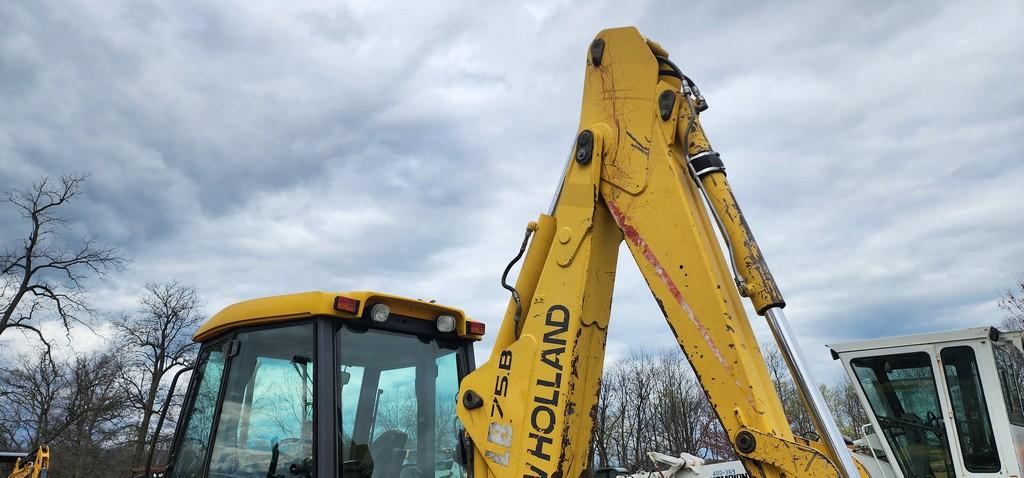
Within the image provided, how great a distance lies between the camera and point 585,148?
135 inches

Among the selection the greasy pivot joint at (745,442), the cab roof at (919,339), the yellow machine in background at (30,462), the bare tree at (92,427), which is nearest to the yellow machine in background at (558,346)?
the greasy pivot joint at (745,442)

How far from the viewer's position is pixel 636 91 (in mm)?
3416

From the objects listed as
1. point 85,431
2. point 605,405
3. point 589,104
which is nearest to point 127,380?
point 85,431

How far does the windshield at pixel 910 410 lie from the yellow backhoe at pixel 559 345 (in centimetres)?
332

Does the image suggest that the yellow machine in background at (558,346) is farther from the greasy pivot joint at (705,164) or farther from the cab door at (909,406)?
the cab door at (909,406)

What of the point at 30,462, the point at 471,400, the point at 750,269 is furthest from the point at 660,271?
the point at 30,462

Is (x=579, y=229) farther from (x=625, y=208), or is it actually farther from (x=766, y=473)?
(x=766, y=473)

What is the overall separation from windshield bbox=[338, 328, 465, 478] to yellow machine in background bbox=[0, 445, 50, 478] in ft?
A: 23.6

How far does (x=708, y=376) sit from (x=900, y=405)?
397 centimetres

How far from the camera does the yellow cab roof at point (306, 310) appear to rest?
3.61 meters

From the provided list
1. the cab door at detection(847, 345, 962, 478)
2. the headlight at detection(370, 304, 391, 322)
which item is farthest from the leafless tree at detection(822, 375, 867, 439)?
the headlight at detection(370, 304, 391, 322)

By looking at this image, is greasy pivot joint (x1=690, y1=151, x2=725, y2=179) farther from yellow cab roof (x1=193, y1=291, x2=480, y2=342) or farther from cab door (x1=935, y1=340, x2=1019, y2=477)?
cab door (x1=935, y1=340, x2=1019, y2=477)

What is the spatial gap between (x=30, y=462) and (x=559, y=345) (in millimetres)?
8926

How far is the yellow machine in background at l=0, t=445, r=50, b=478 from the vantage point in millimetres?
8609
